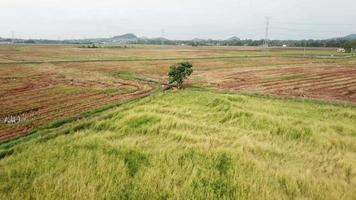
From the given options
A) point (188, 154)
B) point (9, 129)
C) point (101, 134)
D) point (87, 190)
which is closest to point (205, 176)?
point (188, 154)

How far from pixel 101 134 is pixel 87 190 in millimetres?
4646

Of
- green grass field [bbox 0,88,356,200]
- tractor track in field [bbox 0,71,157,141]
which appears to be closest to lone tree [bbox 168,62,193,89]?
tractor track in field [bbox 0,71,157,141]

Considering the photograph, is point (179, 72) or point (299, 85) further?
point (299, 85)

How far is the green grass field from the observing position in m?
8.02

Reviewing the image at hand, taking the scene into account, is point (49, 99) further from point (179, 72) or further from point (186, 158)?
point (186, 158)

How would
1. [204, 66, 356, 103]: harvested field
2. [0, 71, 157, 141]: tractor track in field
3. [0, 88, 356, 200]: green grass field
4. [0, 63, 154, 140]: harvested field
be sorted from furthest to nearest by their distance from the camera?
[204, 66, 356, 103]: harvested field
[0, 63, 154, 140]: harvested field
[0, 71, 157, 141]: tractor track in field
[0, 88, 356, 200]: green grass field

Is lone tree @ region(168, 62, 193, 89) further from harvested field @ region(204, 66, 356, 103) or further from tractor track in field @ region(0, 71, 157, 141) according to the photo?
harvested field @ region(204, 66, 356, 103)

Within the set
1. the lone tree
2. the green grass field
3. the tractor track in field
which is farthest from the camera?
the lone tree

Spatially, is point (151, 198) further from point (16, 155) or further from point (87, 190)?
point (16, 155)

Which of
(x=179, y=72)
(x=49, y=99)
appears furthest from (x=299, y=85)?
(x=49, y=99)

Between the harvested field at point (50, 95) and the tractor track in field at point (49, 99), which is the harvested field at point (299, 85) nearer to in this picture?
the tractor track in field at point (49, 99)

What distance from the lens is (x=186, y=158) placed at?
9.75 meters

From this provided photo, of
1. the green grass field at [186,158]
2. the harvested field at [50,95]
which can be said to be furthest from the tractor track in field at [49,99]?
the green grass field at [186,158]

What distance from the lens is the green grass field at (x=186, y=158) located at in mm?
8016
